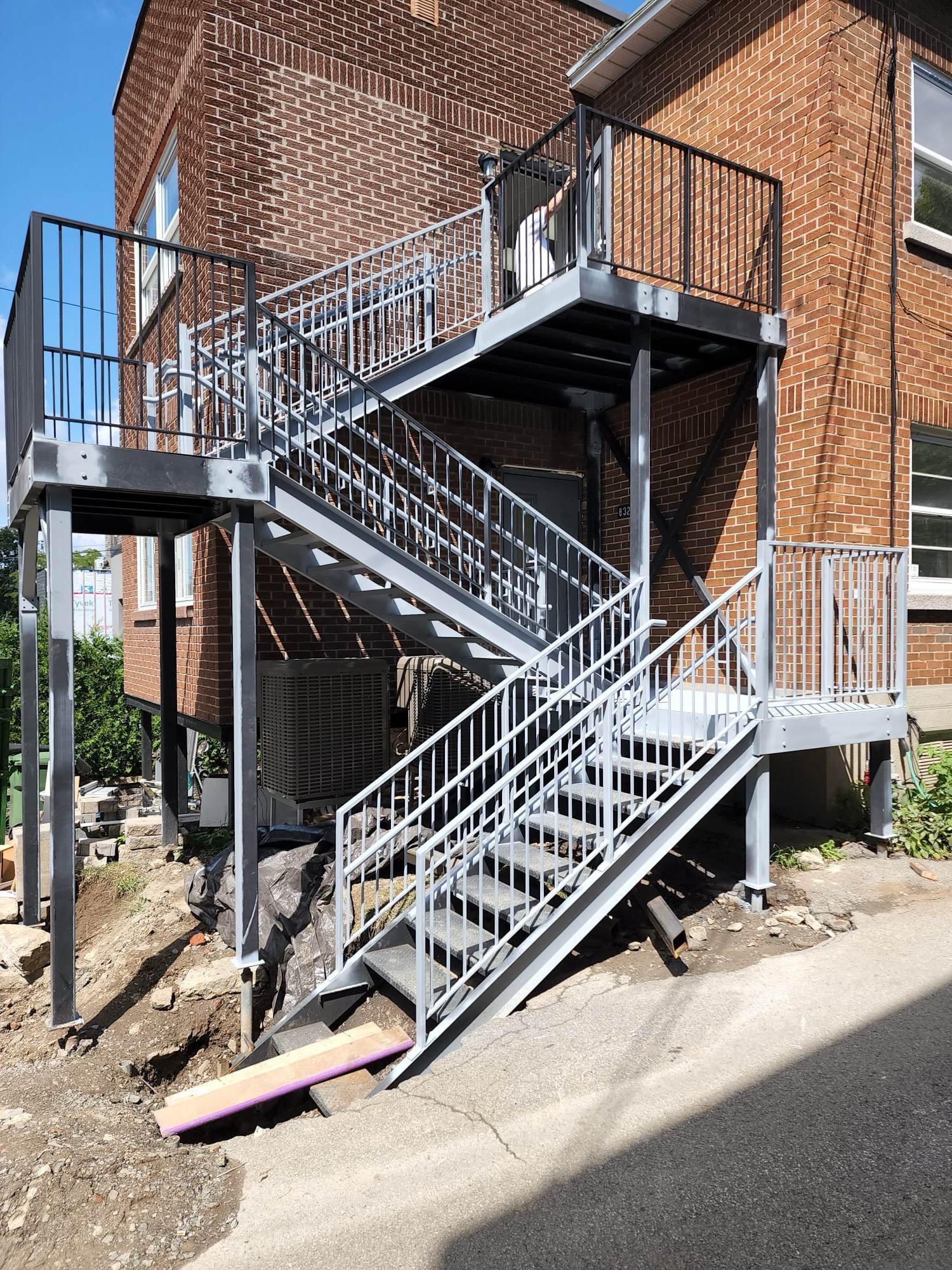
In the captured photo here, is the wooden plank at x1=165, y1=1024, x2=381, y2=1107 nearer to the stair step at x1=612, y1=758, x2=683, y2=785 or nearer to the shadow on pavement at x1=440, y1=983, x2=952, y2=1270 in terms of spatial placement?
the shadow on pavement at x1=440, y1=983, x2=952, y2=1270

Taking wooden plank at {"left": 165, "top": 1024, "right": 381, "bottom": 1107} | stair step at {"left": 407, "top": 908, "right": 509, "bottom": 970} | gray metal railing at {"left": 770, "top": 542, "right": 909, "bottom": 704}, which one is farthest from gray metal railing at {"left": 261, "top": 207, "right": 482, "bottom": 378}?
wooden plank at {"left": 165, "top": 1024, "right": 381, "bottom": 1107}

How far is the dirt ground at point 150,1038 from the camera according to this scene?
10.5 feet

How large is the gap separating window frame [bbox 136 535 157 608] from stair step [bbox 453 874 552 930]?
660cm

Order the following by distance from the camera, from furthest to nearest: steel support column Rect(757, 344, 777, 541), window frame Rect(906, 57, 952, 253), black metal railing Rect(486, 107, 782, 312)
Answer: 1. window frame Rect(906, 57, 952, 253)
2. steel support column Rect(757, 344, 777, 541)
3. black metal railing Rect(486, 107, 782, 312)

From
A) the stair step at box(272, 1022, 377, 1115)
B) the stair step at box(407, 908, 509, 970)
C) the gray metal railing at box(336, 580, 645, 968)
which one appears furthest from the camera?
the gray metal railing at box(336, 580, 645, 968)

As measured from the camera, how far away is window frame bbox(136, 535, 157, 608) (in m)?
10.5

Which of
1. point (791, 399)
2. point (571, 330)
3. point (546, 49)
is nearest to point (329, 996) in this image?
point (571, 330)

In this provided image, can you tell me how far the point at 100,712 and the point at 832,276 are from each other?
448 inches

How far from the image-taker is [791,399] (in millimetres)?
7109

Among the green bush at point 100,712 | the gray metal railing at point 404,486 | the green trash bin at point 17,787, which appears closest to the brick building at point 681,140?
the gray metal railing at point 404,486

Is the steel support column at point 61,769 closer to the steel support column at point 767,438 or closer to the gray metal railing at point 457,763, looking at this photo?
the gray metal railing at point 457,763

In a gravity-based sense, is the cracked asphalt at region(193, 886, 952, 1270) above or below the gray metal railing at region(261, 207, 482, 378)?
below

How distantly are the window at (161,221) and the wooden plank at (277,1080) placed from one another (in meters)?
7.47

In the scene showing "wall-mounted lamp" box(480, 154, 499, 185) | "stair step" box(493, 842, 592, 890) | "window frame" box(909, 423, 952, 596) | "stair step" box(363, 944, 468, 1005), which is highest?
"wall-mounted lamp" box(480, 154, 499, 185)
